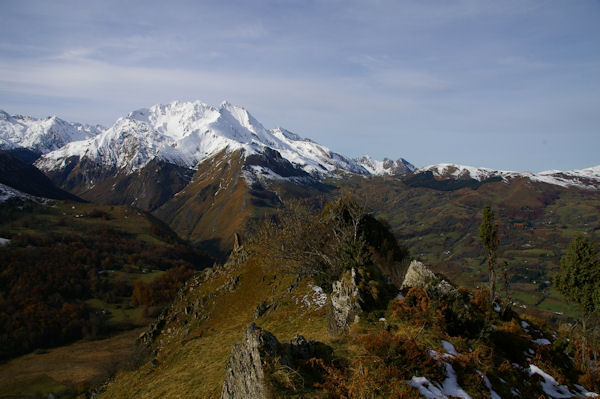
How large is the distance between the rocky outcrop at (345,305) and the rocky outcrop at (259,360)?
5.02 m

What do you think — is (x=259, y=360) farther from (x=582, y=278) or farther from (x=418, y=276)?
(x=582, y=278)

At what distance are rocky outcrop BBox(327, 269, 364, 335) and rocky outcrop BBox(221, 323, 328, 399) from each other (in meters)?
5.02

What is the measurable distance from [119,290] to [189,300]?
455 feet

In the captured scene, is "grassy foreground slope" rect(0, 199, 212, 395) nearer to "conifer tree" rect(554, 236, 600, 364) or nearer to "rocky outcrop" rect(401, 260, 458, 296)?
"rocky outcrop" rect(401, 260, 458, 296)

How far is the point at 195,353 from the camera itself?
29719 mm

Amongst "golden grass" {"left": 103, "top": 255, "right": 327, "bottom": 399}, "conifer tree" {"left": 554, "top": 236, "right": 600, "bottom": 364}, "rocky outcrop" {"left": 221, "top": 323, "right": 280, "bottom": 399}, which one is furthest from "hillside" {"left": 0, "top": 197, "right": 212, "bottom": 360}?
"conifer tree" {"left": 554, "top": 236, "right": 600, "bottom": 364}

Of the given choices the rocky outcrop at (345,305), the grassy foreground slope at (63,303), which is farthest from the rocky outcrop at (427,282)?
the grassy foreground slope at (63,303)

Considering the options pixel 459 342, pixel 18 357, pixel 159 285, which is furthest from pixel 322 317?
pixel 159 285

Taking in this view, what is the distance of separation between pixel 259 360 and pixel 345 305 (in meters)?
8.45

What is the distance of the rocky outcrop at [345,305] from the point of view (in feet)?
61.9

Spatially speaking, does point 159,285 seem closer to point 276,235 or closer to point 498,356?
point 276,235

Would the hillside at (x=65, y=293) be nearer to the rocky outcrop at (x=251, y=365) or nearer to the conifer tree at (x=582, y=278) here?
the rocky outcrop at (x=251, y=365)

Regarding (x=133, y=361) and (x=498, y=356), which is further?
(x=133, y=361)

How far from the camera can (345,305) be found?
1950 cm
